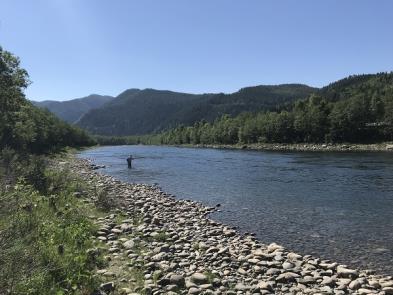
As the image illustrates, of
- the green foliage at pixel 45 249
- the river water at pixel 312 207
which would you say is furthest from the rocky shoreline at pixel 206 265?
the river water at pixel 312 207

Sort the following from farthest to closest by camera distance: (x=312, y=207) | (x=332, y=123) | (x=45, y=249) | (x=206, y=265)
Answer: (x=332, y=123) < (x=312, y=207) < (x=206, y=265) < (x=45, y=249)

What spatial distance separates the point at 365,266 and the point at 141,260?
8.86 m

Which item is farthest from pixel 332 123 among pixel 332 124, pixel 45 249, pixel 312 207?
pixel 45 249

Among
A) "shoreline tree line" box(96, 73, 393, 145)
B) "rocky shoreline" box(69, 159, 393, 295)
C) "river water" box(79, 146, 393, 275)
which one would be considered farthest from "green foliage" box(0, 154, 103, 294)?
"shoreline tree line" box(96, 73, 393, 145)

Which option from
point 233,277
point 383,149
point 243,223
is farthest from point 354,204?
point 383,149

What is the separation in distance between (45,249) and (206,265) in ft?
19.1

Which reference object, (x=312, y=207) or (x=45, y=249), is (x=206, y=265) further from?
(x=312, y=207)

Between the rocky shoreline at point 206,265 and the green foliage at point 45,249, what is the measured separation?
86cm

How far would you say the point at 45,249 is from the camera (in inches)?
471

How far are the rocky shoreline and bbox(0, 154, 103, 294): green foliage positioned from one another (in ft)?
2.83

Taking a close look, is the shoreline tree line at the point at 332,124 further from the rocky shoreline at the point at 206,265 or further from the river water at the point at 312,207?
the rocky shoreline at the point at 206,265

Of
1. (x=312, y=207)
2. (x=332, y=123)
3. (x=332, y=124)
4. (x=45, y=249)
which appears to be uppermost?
(x=332, y=123)

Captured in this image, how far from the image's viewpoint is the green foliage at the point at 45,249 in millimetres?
8578

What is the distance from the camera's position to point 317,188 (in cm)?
3456
